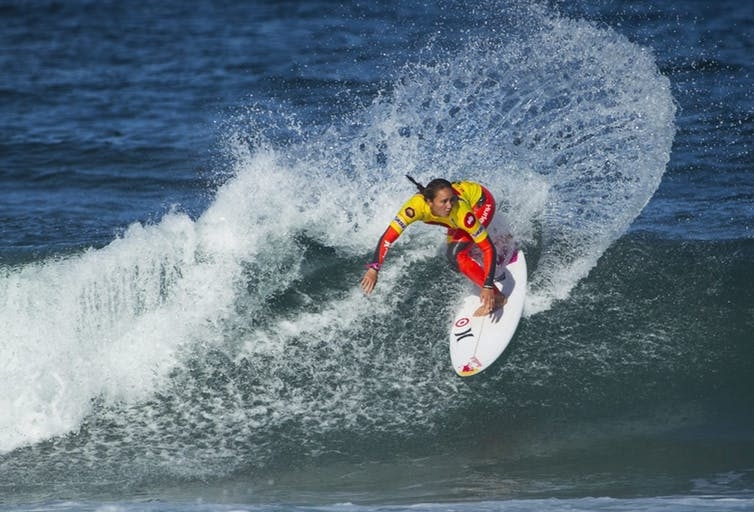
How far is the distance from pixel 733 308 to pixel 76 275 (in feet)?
20.6

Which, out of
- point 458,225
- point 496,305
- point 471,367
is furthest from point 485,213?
point 471,367

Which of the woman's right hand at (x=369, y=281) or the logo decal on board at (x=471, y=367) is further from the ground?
the woman's right hand at (x=369, y=281)

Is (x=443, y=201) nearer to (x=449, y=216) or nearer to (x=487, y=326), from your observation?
(x=449, y=216)

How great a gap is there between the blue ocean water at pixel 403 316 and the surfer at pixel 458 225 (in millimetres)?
677

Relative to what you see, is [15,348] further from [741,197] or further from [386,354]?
[741,197]

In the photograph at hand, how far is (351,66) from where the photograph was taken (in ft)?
64.7

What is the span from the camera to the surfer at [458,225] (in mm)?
8820


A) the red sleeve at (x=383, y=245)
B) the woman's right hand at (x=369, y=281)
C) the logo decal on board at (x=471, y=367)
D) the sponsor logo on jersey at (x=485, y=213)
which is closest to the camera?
the woman's right hand at (x=369, y=281)

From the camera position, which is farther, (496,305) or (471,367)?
(496,305)

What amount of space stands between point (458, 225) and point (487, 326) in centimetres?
104

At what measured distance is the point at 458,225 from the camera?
9.25 metres

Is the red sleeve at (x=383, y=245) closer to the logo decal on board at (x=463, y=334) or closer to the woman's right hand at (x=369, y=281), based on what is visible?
the woman's right hand at (x=369, y=281)

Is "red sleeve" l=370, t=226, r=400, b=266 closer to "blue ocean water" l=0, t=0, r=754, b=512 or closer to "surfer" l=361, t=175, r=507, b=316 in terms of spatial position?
"surfer" l=361, t=175, r=507, b=316

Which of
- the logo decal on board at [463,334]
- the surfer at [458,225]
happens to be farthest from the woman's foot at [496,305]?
the logo decal on board at [463,334]
